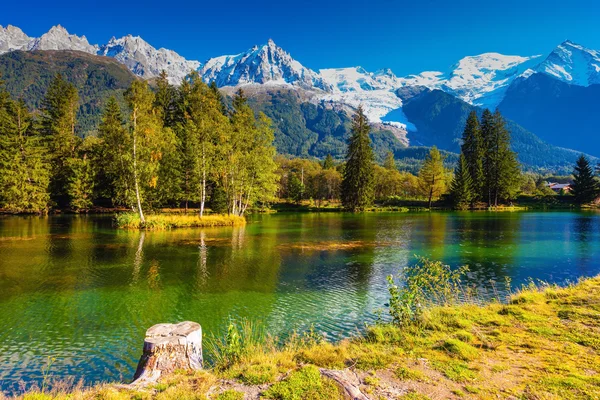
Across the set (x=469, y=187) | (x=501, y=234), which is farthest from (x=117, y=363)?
(x=469, y=187)

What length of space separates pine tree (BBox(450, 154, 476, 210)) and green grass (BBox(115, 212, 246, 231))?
5798 cm

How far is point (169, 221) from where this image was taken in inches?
1672

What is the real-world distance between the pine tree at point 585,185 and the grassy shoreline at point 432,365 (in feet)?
324

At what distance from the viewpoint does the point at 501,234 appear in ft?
123

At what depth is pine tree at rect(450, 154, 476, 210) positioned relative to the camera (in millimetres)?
83375

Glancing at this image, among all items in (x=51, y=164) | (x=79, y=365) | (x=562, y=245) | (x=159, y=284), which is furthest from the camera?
(x=51, y=164)

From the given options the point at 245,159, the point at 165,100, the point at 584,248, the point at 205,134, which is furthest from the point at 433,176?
the point at 165,100

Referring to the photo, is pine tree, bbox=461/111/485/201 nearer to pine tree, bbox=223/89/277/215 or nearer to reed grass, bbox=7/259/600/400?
pine tree, bbox=223/89/277/215

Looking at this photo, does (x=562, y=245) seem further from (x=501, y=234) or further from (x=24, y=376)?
(x=24, y=376)

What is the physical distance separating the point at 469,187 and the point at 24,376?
294 feet

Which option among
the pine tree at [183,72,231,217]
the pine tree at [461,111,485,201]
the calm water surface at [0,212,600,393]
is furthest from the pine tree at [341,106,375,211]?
the calm water surface at [0,212,600,393]

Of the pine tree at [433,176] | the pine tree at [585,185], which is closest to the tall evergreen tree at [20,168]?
the pine tree at [433,176]

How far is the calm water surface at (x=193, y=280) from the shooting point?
10.7 metres

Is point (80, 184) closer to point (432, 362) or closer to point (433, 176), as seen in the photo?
point (432, 362)
